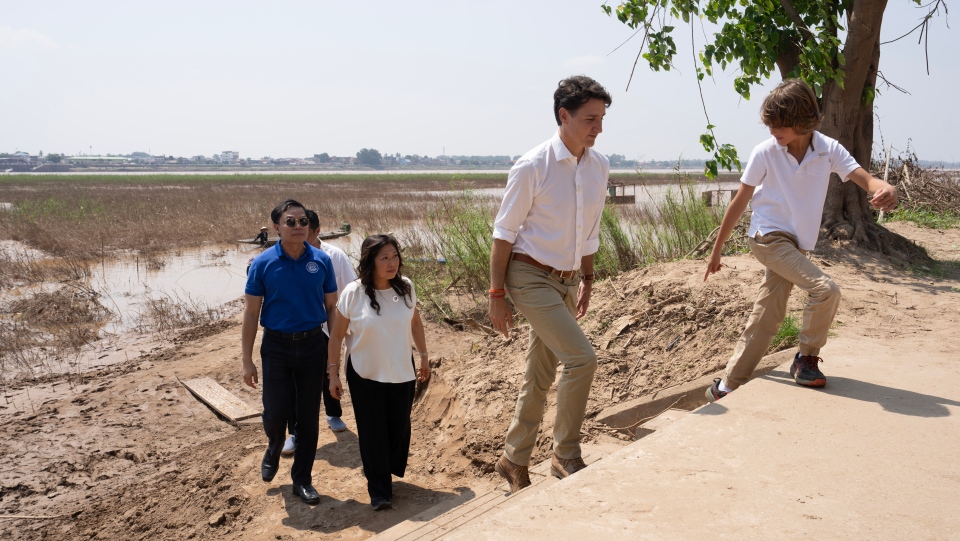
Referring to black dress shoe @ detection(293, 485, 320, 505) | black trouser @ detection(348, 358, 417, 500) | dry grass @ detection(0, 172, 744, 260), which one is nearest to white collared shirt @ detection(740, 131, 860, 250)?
black trouser @ detection(348, 358, 417, 500)

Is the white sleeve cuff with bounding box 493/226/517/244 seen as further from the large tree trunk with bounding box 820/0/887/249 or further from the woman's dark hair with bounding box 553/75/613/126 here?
the large tree trunk with bounding box 820/0/887/249

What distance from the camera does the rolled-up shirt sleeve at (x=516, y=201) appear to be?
3582 millimetres

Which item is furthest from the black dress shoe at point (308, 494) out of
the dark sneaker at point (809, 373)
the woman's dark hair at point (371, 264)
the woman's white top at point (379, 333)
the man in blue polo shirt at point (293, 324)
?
the dark sneaker at point (809, 373)

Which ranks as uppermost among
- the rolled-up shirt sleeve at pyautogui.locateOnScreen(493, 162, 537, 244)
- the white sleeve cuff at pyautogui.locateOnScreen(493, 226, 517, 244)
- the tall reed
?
the rolled-up shirt sleeve at pyautogui.locateOnScreen(493, 162, 537, 244)

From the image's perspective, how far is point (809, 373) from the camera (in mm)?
4195

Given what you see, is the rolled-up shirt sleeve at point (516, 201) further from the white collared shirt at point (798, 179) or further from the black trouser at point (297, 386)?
the black trouser at point (297, 386)

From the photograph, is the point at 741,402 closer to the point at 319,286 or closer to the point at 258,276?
the point at 319,286

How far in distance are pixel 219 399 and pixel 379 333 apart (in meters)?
3.37

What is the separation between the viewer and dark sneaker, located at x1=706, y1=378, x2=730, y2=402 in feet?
14.6

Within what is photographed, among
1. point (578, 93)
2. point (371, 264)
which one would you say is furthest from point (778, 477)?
point (371, 264)

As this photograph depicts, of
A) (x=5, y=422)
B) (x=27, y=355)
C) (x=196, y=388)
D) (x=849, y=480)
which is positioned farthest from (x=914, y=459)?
(x=27, y=355)

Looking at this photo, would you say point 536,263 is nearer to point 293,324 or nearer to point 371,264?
point 371,264

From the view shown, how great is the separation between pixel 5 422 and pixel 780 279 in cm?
665

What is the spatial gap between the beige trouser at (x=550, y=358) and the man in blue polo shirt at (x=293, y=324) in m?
1.53
